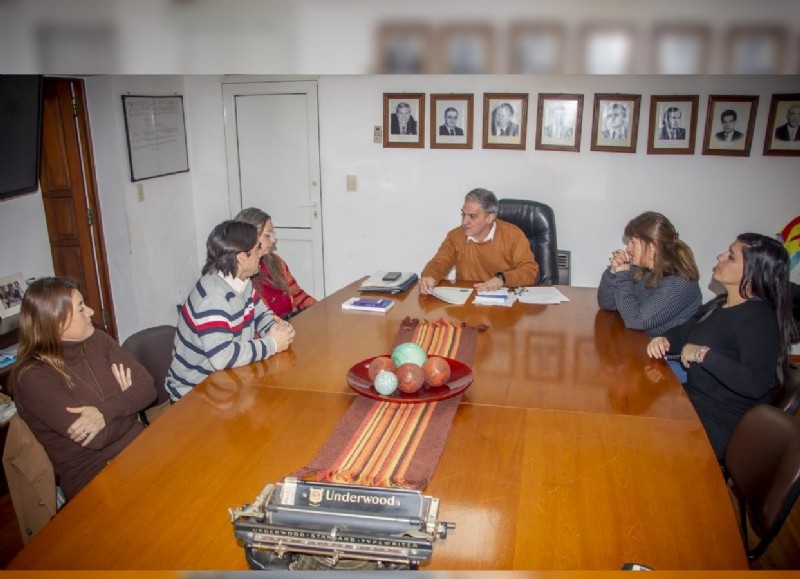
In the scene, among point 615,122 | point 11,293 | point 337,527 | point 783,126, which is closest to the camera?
point 337,527

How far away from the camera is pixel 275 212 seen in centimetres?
498

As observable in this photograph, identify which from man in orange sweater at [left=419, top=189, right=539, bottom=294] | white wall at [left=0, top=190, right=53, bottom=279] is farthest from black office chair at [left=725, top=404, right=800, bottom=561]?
white wall at [left=0, top=190, right=53, bottom=279]

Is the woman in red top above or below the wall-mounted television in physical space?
below

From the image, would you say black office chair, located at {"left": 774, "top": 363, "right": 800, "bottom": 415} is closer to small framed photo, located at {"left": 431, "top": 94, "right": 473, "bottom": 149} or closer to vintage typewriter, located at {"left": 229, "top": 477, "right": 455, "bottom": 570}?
vintage typewriter, located at {"left": 229, "top": 477, "right": 455, "bottom": 570}

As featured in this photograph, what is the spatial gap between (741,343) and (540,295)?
1.03 m

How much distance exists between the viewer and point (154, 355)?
245cm

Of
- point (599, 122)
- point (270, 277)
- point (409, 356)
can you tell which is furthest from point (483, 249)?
point (409, 356)

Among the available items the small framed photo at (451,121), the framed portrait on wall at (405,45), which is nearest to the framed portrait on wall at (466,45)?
the framed portrait on wall at (405,45)

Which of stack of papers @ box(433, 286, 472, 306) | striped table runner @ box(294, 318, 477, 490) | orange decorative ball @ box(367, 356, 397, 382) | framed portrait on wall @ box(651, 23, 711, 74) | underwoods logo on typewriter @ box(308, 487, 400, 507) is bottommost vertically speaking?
striped table runner @ box(294, 318, 477, 490)

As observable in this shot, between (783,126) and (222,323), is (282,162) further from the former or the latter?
(783,126)

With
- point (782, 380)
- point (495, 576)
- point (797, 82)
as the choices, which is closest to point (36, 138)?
point (495, 576)

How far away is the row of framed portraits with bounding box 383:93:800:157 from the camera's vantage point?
395cm

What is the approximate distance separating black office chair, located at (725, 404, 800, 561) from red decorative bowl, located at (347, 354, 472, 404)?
820 mm

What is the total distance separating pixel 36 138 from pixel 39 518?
1307mm
